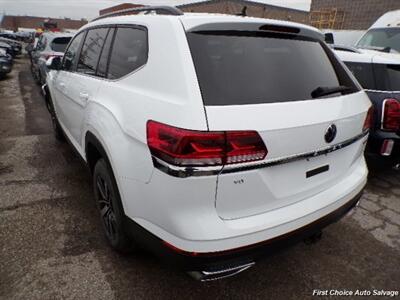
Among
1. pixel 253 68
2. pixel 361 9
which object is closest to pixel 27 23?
pixel 361 9

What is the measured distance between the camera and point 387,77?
386cm

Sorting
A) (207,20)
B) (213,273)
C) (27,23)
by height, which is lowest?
(27,23)

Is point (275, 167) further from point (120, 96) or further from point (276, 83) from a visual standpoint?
point (120, 96)

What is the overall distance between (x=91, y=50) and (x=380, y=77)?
3.24 metres

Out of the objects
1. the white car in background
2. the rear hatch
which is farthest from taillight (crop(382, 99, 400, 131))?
the white car in background

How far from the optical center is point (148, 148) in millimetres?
1787

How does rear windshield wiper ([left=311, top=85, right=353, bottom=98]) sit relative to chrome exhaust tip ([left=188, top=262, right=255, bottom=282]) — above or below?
above

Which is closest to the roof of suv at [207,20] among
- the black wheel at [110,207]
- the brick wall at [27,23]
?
the black wheel at [110,207]

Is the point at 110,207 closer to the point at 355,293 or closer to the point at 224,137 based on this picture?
the point at 224,137

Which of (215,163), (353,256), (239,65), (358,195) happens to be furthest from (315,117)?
(353,256)

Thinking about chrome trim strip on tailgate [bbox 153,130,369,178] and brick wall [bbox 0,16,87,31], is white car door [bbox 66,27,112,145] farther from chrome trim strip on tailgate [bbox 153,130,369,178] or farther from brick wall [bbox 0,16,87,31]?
brick wall [bbox 0,16,87,31]

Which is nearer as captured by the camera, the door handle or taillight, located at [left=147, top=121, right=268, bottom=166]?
taillight, located at [left=147, top=121, right=268, bottom=166]

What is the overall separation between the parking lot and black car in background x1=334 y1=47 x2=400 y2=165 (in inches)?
22.8

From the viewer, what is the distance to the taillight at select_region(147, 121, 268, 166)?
1.62 m
